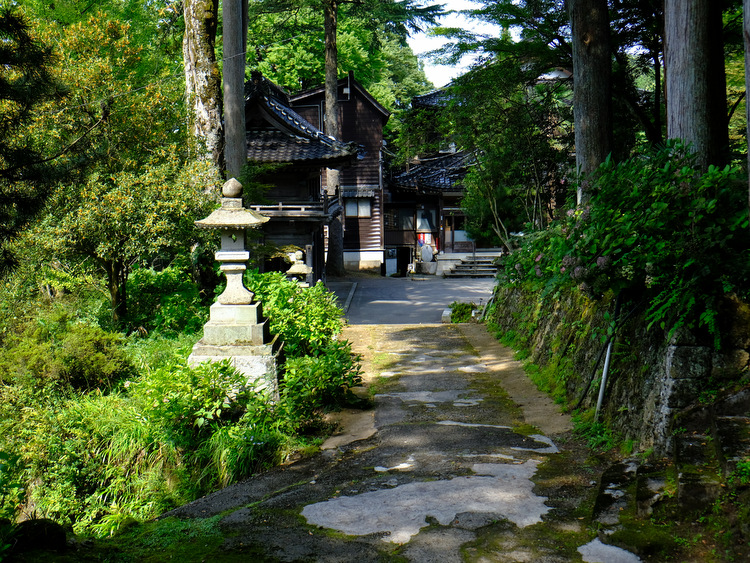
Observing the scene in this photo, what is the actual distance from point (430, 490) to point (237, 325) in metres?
3.99

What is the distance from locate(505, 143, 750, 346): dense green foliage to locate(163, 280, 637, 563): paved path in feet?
4.93

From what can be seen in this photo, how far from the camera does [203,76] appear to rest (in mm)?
13102

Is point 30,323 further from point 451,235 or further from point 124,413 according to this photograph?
point 451,235

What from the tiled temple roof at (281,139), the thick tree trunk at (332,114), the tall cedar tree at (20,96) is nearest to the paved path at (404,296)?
the thick tree trunk at (332,114)

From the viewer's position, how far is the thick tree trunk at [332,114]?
29.0 metres

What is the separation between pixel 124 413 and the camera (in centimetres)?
758

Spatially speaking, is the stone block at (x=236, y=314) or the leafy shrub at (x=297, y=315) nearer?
the stone block at (x=236, y=314)

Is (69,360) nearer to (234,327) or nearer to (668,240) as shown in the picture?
(234,327)

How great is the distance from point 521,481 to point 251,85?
20092mm

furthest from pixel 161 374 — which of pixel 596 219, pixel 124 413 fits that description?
pixel 596 219

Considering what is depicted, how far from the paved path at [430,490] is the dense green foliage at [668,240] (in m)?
1.50

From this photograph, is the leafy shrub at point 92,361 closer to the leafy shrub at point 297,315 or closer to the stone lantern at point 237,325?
the stone lantern at point 237,325

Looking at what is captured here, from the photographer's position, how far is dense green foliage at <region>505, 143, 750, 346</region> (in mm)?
4734

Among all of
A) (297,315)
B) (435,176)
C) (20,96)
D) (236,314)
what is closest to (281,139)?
(297,315)
